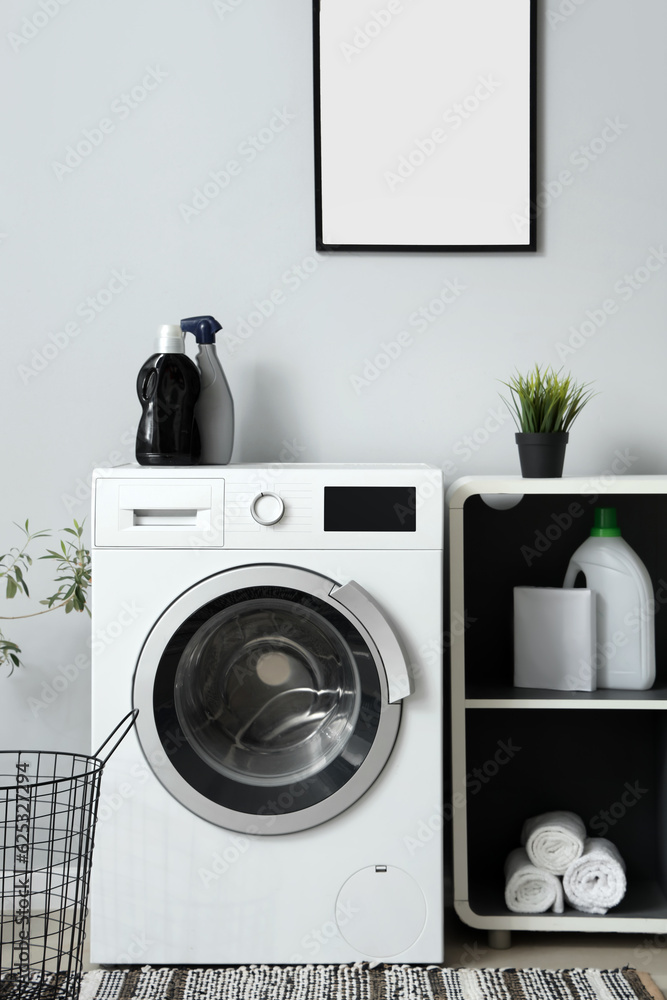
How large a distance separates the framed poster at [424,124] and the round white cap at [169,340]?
44 cm

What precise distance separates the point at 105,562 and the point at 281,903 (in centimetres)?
69

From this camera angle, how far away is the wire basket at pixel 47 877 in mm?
1381

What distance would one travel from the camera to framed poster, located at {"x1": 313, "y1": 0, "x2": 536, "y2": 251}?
1.95 meters

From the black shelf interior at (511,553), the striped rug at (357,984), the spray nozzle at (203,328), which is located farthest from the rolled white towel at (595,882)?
the spray nozzle at (203,328)

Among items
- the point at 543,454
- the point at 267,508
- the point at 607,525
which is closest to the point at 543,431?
the point at 543,454

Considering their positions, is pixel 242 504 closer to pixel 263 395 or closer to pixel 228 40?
pixel 263 395

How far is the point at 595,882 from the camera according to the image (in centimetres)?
170

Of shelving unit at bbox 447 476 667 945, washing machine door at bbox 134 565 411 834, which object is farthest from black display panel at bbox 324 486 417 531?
shelving unit at bbox 447 476 667 945

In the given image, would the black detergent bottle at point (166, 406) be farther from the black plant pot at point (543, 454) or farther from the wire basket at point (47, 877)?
the black plant pot at point (543, 454)

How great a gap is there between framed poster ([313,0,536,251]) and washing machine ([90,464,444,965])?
72cm

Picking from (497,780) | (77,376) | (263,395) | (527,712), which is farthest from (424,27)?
(497,780)

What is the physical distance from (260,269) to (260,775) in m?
1.12

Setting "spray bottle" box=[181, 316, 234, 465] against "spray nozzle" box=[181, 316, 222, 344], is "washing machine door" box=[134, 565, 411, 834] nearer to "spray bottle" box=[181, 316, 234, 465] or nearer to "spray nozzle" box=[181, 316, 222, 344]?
"spray bottle" box=[181, 316, 234, 465]

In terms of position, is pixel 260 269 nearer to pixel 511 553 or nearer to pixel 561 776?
pixel 511 553
